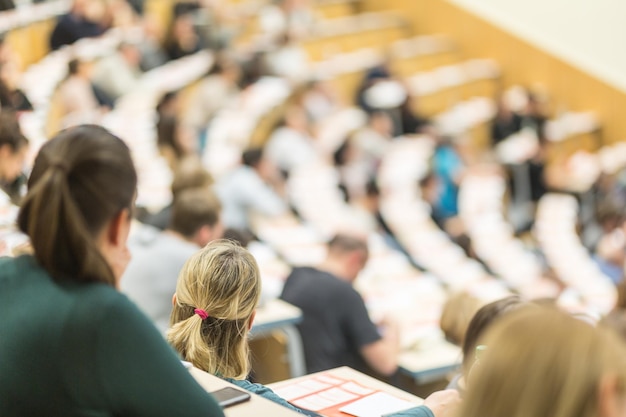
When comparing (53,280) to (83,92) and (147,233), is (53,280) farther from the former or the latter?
(83,92)

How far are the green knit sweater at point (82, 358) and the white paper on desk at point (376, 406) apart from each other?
0.68m

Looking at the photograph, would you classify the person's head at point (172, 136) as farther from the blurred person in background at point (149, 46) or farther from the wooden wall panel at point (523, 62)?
the wooden wall panel at point (523, 62)

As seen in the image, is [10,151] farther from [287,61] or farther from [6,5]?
[287,61]

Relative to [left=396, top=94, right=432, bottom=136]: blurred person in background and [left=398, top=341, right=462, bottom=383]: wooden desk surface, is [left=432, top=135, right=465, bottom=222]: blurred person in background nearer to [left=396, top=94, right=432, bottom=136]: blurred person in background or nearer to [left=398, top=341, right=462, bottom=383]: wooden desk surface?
[left=396, top=94, right=432, bottom=136]: blurred person in background

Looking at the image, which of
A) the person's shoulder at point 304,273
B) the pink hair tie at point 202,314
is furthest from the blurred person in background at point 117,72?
the pink hair tie at point 202,314

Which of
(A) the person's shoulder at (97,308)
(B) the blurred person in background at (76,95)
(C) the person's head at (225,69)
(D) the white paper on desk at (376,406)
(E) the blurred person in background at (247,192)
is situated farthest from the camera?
(C) the person's head at (225,69)

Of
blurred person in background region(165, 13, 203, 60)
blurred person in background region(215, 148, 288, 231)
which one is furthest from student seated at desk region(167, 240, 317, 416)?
blurred person in background region(165, 13, 203, 60)

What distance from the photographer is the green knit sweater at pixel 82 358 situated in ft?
3.85

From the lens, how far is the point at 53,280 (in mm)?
1210

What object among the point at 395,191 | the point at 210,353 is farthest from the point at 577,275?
the point at 210,353

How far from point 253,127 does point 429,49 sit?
12.8ft

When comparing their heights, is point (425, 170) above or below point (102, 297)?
below

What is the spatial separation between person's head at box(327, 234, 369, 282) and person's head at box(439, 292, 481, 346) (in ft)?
2.49

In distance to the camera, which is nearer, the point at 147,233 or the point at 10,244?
the point at 10,244
